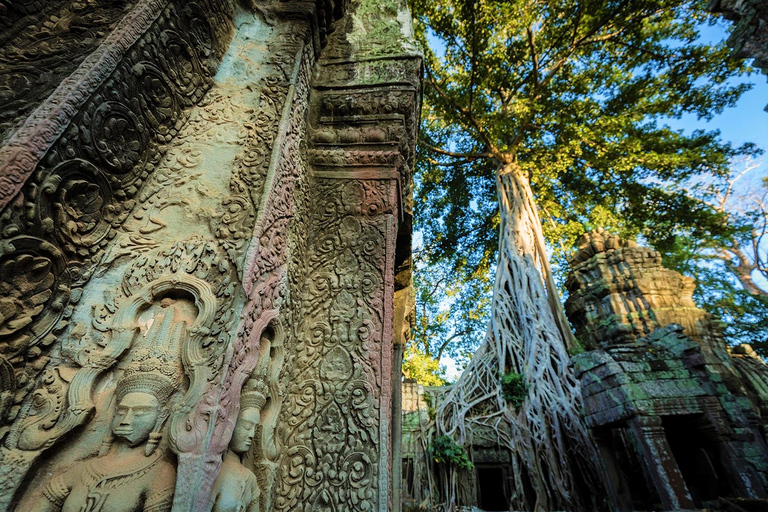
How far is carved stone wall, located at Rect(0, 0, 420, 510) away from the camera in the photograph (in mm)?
1009

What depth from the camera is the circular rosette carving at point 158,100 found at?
1.49 meters

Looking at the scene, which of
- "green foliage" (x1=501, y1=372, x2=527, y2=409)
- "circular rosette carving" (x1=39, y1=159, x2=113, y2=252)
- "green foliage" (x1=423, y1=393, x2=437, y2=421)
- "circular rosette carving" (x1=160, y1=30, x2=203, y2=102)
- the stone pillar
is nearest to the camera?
"circular rosette carving" (x1=39, y1=159, x2=113, y2=252)

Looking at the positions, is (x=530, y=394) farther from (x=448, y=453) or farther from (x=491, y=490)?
(x=491, y=490)

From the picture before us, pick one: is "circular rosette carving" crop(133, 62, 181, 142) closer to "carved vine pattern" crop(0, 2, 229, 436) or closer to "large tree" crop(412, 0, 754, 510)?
"carved vine pattern" crop(0, 2, 229, 436)

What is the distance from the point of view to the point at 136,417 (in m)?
1.01

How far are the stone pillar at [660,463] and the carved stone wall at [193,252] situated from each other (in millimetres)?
4039

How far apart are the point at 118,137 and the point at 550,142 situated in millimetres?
10904

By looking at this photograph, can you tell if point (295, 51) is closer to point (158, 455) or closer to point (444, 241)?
point (158, 455)

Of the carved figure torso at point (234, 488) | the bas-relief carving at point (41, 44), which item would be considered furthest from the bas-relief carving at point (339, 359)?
the bas-relief carving at point (41, 44)

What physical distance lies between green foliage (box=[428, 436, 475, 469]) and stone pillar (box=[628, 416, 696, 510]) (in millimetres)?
2798

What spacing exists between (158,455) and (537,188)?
11249 millimetres

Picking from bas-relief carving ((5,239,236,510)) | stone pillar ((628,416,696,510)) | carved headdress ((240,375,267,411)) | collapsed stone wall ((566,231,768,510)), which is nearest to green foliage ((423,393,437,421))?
collapsed stone wall ((566,231,768,510))

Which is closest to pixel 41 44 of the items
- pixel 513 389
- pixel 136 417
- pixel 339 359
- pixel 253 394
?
pixel 136 417

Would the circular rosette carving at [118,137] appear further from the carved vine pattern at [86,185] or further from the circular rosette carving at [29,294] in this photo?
the circular rosette carving at [29,294]
